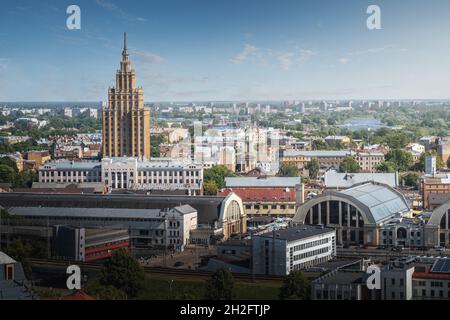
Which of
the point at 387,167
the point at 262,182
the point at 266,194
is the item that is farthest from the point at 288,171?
the point at 266,194

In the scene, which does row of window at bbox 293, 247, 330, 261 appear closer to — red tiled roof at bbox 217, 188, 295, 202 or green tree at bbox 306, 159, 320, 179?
red tiled roof at bbox 217, 188, 295, 202

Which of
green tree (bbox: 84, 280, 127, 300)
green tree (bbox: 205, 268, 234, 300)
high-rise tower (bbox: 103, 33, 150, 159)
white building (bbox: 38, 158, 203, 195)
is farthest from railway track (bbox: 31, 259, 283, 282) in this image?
high-rise tower (bbox: 103, 33, 150, 159)

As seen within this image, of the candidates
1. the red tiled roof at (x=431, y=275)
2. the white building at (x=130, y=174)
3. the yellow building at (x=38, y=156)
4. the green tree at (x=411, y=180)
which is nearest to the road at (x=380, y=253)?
the red tiled roof at (x=431, y=275)

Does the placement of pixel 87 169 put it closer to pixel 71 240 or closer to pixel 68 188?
pixel 68 188

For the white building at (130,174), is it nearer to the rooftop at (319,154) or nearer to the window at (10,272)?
the rooftop at (319,154)

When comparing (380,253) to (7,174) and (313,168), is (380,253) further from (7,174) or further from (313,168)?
(313,168)
